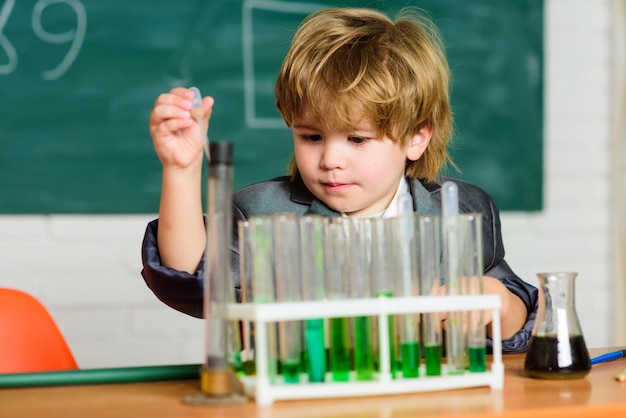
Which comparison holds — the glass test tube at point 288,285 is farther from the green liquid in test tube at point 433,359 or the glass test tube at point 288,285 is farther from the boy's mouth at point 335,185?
the boy's mouth at point 335,185

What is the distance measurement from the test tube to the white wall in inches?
66.2

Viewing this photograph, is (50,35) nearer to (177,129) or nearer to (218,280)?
(177,129)

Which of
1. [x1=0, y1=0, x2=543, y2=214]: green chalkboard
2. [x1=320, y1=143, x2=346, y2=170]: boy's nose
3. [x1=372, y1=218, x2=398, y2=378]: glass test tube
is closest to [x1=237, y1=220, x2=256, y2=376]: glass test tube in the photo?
[x1=372, y1=218, x2=398, y2=378]: glass test tube

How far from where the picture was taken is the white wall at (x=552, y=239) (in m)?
2.48

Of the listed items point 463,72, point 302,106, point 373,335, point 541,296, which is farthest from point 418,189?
point 463,72

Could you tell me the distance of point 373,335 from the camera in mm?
898

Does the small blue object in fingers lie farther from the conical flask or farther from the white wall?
the white wall

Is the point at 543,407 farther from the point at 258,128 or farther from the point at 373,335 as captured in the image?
the point at 258,128

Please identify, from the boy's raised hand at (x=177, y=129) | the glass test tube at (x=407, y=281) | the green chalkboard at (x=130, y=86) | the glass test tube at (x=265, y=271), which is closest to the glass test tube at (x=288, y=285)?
the glass test tube at (x=265, y=271)

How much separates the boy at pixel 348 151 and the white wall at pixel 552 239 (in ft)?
3.57

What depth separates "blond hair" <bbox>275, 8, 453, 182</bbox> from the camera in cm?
136

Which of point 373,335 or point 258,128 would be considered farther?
point 258,128

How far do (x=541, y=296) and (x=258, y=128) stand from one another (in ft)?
5.61

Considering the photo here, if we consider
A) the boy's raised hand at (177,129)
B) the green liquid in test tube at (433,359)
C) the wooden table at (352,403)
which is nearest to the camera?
the wooden table at (352,403)
